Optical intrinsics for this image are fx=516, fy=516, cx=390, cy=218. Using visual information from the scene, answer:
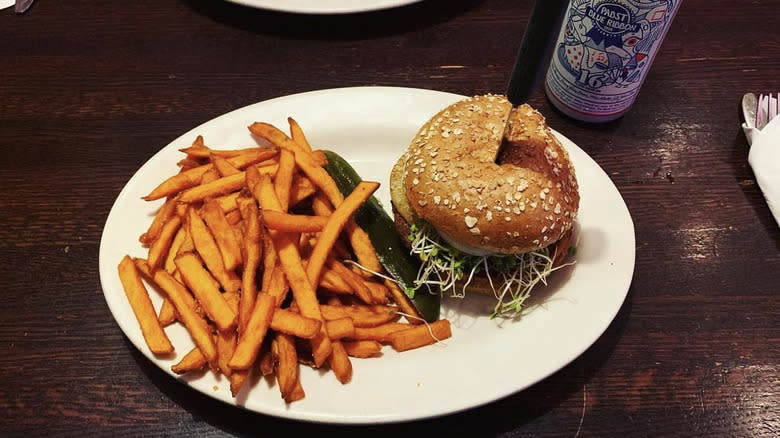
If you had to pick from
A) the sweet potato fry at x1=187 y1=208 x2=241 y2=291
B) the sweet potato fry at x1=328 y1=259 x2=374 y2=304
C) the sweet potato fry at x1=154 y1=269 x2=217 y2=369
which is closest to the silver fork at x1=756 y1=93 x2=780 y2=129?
the sweet potato fry at x1=328 y1=259 x2=374 y2=304

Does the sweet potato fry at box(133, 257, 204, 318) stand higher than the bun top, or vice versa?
the bun top

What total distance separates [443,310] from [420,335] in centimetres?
28

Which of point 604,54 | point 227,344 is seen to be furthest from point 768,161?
point 227,344

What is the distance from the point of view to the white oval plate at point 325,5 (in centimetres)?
295

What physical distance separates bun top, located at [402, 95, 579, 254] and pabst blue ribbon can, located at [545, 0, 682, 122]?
611mm

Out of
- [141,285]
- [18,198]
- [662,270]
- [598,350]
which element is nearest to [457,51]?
[662,270]

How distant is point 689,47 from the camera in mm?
3232

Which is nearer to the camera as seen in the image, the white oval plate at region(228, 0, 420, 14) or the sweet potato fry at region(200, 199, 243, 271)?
the sweet potato fry at region(200, 199, 243, 271)

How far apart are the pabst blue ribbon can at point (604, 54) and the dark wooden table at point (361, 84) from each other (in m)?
0.18

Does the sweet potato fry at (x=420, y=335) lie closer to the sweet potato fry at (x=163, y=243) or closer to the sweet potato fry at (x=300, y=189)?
the sweet potato fry at (x=300, y=189)

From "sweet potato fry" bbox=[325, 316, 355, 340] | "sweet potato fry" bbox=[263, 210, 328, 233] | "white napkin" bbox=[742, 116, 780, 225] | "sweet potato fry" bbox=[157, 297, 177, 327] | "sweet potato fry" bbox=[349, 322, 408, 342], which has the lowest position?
"sweet potato fry" bbox=[157, 297, 177, 327]

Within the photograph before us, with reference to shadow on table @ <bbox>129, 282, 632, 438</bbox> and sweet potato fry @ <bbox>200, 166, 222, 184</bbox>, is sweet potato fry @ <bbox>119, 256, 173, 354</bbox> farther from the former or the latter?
sweet potato fry @ <bbox>200, 166, 222, 184</bbox>

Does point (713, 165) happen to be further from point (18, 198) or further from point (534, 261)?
point (18, 198)

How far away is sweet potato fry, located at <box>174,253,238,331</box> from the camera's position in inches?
68.1
